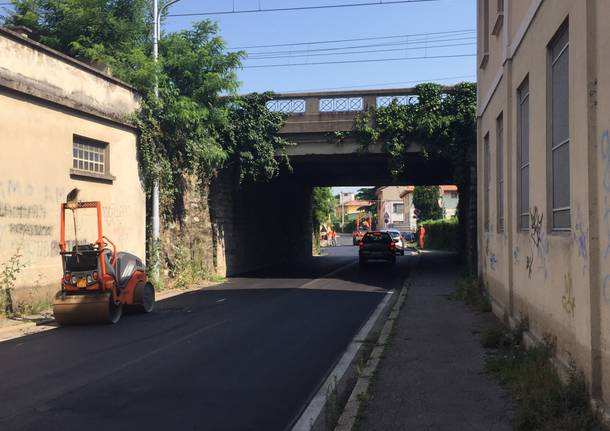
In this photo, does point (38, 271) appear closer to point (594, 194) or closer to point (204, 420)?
point (204, 420)

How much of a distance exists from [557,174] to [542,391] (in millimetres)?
2482

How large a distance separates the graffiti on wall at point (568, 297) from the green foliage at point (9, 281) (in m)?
10.2

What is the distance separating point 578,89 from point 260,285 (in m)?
14.9

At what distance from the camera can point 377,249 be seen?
27500 millimetres

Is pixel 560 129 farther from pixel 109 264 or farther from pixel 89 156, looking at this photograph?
pixel 89 156

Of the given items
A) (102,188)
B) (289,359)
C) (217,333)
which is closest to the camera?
(289,359)

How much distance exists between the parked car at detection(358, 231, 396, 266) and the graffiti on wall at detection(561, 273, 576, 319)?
21.5m

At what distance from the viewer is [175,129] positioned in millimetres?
18531

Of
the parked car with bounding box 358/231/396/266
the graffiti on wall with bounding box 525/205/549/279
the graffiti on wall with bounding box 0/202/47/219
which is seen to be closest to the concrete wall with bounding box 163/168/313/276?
the parked car with bounding box 358/231/396/266

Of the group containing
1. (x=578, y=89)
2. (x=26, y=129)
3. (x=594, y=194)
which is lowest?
(x=594, y=194)

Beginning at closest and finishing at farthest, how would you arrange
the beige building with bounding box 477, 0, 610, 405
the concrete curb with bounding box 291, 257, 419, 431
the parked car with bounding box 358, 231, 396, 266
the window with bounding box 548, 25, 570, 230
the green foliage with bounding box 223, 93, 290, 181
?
the beige building with bounding box 477, 0, 610, 405
the concrete curb with bounding box 291, 257, 419, 431
the window with bounding box 548, 25, 570, 230
the green foliage with bounding box 223, 93, 290, 181
the parked car with bounding box 358, 231, 396, 266

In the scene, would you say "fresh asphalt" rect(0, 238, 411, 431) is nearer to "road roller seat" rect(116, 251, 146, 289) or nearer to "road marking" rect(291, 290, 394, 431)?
"road marking" rect(291, 290, 394, 431)

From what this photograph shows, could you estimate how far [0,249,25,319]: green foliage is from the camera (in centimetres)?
1173

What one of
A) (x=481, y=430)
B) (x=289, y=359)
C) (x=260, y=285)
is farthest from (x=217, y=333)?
(x=260, y=285)
